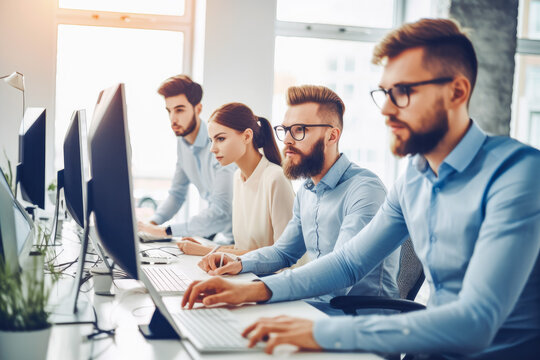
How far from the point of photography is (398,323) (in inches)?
38.7

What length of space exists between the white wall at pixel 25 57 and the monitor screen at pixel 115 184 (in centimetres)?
317

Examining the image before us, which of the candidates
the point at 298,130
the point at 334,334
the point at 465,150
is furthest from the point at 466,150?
the point at 298,130

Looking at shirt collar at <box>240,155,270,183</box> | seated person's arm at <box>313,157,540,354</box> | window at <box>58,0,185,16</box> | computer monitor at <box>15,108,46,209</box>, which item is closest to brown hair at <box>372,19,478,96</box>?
seated person's arm at <box>313,157,540,354</box>

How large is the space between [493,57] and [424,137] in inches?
139

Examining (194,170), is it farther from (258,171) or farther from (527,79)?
(527,79)

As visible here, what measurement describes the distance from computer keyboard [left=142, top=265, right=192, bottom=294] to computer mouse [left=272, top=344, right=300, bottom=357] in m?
0.50

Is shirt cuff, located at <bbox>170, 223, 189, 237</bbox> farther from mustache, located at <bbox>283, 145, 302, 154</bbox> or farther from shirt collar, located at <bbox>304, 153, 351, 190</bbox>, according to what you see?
shirt collar, located at <bbox>304, 153, 351, 190</bbox>

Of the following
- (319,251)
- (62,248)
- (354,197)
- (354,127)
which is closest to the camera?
(354,197)

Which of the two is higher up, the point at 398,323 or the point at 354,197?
the point at 354,197

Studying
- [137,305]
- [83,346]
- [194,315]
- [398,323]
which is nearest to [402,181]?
[398,323]

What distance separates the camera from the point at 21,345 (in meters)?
0.85

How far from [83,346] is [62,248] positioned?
1.33m

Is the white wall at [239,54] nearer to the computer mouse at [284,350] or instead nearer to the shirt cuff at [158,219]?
the shirt cuff at [158,219]

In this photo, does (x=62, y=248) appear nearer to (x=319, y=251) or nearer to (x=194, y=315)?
(x=319, y=251)
